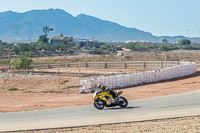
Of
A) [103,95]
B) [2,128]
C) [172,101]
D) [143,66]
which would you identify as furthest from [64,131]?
[143,66]

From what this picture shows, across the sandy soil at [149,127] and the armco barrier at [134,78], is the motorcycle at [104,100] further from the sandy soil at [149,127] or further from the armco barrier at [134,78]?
the armco barrier at [134,78]

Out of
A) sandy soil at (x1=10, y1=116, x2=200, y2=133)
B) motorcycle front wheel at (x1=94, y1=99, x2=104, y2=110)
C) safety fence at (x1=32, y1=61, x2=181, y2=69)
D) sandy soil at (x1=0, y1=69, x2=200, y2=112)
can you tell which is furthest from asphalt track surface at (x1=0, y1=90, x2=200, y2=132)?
safety fence at (x1=32, y1=61, x2=181, y2=69)

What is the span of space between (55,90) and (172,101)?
12286 mm

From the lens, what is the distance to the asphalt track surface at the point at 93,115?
14492 mm

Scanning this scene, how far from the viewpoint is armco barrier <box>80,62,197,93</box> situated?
2619 cm

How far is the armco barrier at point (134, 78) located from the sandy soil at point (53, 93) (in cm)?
79

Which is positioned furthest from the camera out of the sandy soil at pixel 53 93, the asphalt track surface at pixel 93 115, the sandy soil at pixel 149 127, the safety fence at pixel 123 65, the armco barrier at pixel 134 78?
the safety fence at pixel 123 65

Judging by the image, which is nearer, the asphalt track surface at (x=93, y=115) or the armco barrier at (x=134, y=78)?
the asphalt track surface at (x=93, y=115)

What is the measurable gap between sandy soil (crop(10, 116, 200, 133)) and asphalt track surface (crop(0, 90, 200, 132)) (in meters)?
0.63

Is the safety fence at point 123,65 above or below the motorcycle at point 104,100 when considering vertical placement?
above

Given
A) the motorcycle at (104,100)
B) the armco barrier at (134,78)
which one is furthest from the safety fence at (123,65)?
the motorcycle at (104,100)

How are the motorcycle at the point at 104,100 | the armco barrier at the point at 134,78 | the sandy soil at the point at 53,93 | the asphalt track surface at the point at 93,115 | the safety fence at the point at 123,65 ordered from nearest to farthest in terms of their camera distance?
the asphalt track surface at the point at 93,115, the motorcycle at the point at 104,100, the sandy soil at the point at 53,93, the armco barrier at the point at 134,78, the safety fence at the point at 123,65

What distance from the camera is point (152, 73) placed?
30859 mm

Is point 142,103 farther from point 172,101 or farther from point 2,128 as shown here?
point 2,128
